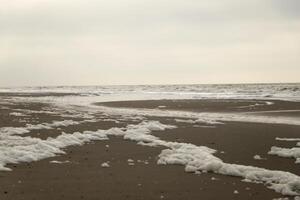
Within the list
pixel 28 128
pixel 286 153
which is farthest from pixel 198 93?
pixel 286 153

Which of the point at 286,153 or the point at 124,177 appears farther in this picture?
the point at 286,153

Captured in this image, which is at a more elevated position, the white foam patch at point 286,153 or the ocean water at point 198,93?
the white foam patch at point 286,153

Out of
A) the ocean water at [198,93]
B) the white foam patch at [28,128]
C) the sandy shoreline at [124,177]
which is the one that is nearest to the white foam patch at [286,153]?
the sandy shoreline at [124,177]

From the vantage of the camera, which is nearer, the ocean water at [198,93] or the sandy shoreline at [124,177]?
the sandy shoreline at [124,177]

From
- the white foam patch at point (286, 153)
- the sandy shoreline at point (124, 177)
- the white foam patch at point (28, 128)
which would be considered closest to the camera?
the sandy shoreline at point (124, 177)

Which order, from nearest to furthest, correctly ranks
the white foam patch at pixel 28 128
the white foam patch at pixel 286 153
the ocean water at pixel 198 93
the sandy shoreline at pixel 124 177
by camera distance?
the sandy shoreline at pixel 124 177 < the white foam patch at pixel 286 153 < the white foam patch at pixel 28 128 < the ocean water at pixel 198 93

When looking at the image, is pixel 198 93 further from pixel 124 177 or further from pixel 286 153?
pixel 124 177

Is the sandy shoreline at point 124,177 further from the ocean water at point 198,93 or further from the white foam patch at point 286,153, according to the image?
the ocean water at point 198,93

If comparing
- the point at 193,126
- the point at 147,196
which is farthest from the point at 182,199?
the point at 193,126

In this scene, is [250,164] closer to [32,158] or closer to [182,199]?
[182,199]

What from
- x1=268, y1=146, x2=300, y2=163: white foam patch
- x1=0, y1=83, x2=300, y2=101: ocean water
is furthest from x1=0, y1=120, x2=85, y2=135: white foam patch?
x1=0, y1=83, x2=300, y2=101: ocean water

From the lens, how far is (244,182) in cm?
930

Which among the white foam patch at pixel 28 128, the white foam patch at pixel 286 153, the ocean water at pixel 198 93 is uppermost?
the white foam patch at pixel 28 128

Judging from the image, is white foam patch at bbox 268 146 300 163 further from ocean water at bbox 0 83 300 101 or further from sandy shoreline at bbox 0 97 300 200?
ocean water at bbox 0 83 300 101
